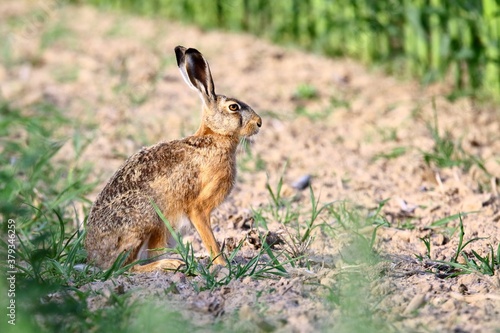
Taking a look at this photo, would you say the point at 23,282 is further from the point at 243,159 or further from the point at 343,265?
the point at 243,159

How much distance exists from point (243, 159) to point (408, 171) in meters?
1.48

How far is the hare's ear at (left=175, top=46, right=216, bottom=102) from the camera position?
19.1 feet

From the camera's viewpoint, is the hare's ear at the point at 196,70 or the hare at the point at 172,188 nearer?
the hare at the point at 172,188

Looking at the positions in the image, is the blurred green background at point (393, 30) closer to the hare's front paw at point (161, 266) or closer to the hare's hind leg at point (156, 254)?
the hare's hind leg at point (156, 254)

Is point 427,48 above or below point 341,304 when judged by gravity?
above

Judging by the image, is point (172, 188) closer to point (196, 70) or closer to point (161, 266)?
point (161, 266)

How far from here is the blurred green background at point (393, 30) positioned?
32.7 ft

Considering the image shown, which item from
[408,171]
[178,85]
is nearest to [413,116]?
[408,171]

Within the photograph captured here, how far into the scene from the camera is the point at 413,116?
9281 millimetres

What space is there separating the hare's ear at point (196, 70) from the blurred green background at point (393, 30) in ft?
15.1

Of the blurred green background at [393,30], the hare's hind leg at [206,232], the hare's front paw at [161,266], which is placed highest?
the blurred green background at [393,30]

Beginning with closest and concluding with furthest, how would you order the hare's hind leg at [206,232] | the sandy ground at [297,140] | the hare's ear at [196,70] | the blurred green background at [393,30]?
the sandy ground at [297,140]
the hare's hind leg at [206,232]
the hare's ear at [196,70]
the blurred green background at [393,30]

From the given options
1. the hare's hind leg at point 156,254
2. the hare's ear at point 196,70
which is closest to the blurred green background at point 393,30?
the hare's ear at point 196,70

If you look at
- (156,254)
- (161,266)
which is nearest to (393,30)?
(156,254)
